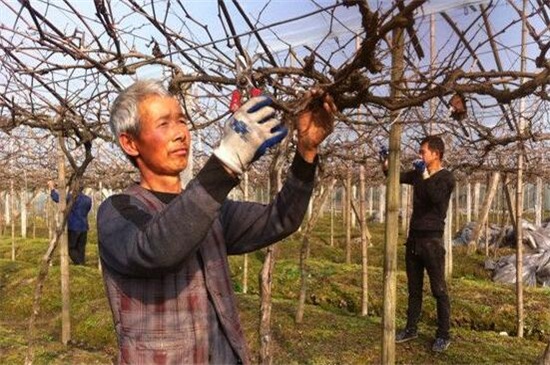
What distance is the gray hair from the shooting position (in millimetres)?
1289

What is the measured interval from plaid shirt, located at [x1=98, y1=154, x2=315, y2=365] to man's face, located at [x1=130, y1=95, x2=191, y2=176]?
13 cm

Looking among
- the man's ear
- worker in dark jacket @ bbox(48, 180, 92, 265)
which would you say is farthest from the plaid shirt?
worker in dark jacket @ bbox(48, 180, 92, 265)

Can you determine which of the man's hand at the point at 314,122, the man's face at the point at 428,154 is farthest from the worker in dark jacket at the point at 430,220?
the man's hand at the point at 314,122

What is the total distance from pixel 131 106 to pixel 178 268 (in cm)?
45

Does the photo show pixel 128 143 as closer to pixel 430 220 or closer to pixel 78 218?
pixel 430 220

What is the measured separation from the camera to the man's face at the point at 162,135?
1.27m

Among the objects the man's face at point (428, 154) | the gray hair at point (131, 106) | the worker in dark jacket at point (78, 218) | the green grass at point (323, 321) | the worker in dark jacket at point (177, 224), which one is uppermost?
the man's face at point (428, 154)

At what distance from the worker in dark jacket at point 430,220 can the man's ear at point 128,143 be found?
341 cm

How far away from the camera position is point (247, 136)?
1040mm

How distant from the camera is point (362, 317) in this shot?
6516 mm

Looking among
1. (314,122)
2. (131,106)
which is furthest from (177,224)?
(314,122)

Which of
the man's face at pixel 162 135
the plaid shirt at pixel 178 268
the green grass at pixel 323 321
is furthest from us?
the green grass at pixel 323 321

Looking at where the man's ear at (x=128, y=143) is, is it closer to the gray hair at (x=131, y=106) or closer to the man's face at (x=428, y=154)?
the gray hair at (x=131, y=106)

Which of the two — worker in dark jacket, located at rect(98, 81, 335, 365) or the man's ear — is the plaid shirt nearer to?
worker in dark jacket, located at rect(98, 81, 335, 365)
